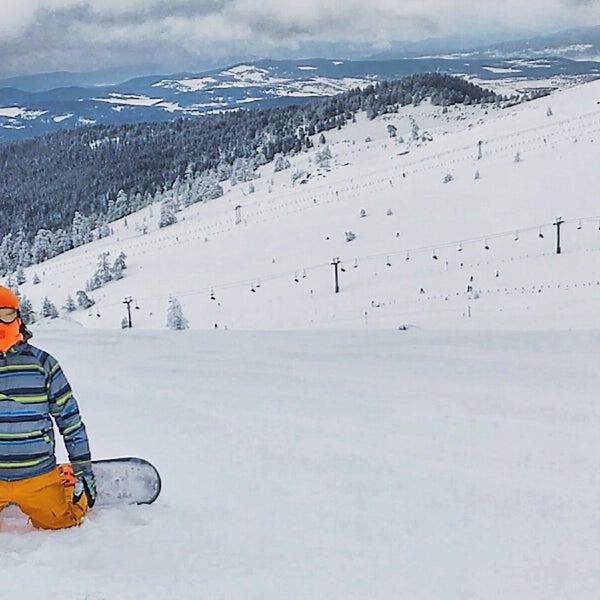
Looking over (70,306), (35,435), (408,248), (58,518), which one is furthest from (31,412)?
(70,306)

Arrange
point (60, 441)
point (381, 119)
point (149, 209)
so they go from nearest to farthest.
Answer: point (60, 441) → point (149, 209) → point (381, 119)

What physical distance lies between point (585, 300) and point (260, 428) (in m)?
20.5

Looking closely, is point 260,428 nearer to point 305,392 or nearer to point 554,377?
point 305,392

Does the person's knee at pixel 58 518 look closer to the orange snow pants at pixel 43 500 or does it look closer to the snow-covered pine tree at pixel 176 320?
the orange snow pants at pixel 43 500

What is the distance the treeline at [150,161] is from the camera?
112m

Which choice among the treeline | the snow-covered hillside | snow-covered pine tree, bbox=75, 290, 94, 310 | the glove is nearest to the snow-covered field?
the glove

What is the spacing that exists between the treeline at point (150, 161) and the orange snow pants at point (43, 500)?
318 feet

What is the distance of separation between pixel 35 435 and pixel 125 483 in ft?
2.86

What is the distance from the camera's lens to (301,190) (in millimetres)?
71125

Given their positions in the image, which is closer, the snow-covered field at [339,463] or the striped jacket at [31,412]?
the snow-covered field at [339,463]

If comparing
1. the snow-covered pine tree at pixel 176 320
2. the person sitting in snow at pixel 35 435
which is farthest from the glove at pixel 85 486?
the snow-covered pine tree at pixel 176 320

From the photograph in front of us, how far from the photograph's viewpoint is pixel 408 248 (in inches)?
1559

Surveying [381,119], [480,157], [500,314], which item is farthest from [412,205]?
[381,119]

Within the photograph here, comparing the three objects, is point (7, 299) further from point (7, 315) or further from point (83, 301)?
point (83, 301)
